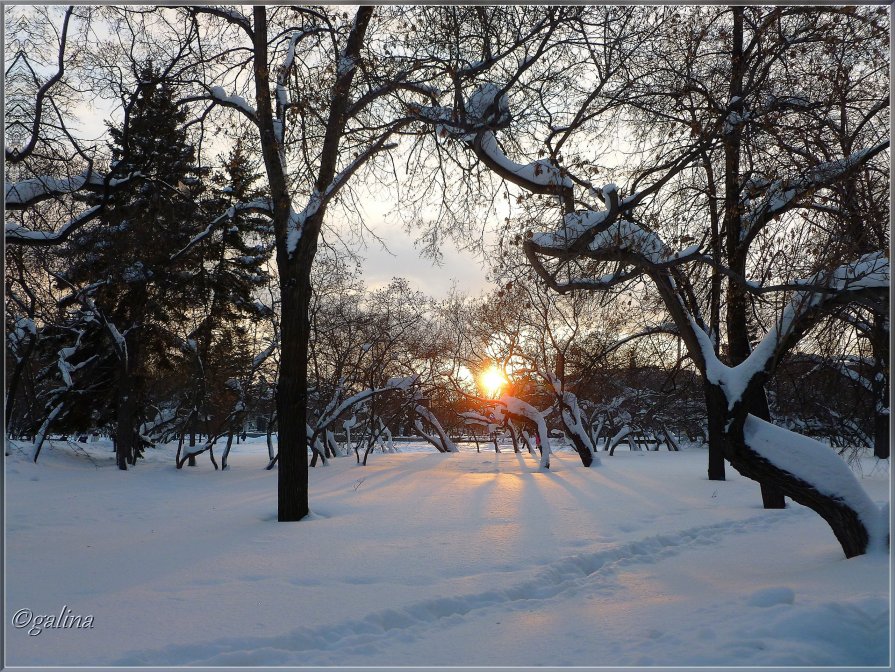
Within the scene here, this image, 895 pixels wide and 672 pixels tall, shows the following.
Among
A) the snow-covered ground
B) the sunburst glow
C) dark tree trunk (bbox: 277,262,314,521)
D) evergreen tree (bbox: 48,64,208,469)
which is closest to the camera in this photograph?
the snow-covered ground

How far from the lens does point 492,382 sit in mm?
24891

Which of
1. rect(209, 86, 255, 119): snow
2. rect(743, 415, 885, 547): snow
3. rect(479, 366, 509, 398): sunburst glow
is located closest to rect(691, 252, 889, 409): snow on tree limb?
rect(743, 415, 885, 547): snow

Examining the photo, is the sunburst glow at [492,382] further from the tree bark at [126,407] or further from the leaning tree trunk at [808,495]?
the leaning tree trunk at [808,495]

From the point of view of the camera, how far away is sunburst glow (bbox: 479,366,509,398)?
23.9 m

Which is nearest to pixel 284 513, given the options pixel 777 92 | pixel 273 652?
pixel 273 652

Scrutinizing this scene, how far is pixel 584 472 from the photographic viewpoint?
61.5ft

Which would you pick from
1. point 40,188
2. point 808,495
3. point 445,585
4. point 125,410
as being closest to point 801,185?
point 808,495

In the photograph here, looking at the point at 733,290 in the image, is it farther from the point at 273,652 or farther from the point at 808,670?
the point at 273,652

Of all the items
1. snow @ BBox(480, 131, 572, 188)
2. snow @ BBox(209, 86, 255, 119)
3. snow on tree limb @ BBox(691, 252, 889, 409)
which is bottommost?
snow on tree limb @ BBox(691, 252, 889, 409)

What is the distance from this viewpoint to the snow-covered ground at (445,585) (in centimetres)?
407

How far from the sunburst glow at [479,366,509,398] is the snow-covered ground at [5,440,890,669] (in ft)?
40.9

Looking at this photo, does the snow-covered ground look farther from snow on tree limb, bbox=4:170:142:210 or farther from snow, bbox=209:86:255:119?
snow, bbox=209:86:255:119

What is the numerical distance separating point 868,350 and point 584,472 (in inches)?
439

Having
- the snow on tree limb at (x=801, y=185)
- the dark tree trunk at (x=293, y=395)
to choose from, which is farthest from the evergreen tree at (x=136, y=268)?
the snow on tree limb at (x=801, y=185)
